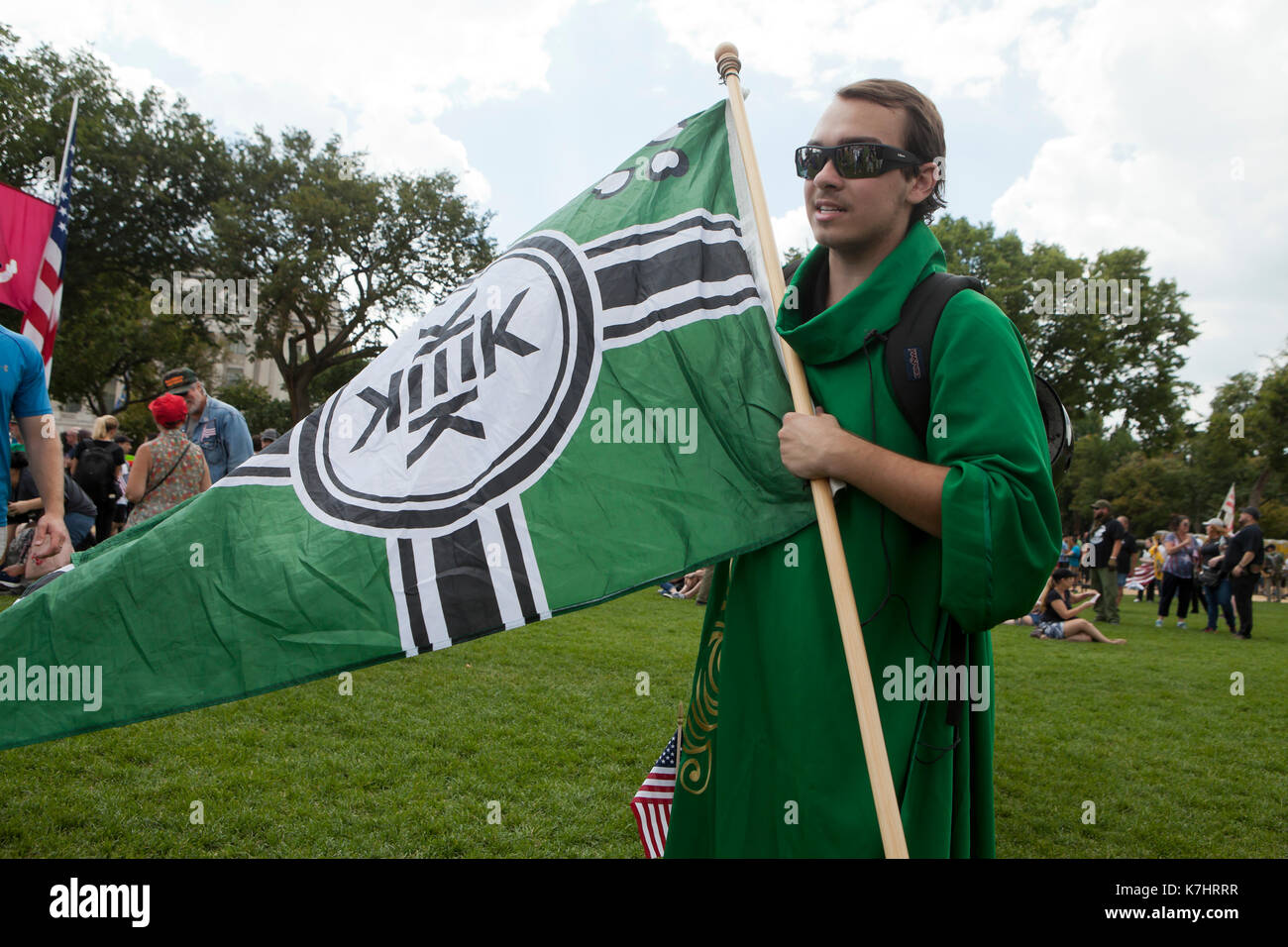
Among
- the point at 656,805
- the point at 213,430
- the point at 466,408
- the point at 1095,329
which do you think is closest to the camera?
the point at 466,408

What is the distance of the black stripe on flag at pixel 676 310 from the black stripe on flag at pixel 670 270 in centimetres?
6

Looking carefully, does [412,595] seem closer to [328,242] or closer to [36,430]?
[36,430]

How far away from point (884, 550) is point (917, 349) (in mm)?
425

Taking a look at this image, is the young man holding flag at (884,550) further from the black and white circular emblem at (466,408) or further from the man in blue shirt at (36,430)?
the man in blue shirt at (36,430)

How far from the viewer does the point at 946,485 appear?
165 cm

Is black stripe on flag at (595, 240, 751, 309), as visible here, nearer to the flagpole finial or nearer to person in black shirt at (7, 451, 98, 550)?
the flagpole finial

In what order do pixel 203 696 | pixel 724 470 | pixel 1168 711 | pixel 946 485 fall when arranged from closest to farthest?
pixel 946 485, pixel 203 696, pixel 724 470, pixel 1168 711

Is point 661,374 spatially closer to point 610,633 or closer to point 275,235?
point 610,633

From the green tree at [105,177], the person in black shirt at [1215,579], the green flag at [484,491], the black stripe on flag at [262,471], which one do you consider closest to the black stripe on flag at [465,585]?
the green flag at [484,491]

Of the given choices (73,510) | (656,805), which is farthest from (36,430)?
(73,510)

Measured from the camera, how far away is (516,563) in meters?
2.02

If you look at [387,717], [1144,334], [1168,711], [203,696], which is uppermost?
[1144,334]

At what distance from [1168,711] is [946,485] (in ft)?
27.1
